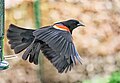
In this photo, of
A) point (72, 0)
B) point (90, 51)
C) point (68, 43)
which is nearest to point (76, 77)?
point (90, 51)

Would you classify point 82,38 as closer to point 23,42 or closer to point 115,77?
point 115,77

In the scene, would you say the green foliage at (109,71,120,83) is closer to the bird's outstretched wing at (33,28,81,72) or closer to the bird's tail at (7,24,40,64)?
the bird's tail at (7,24,40,64)

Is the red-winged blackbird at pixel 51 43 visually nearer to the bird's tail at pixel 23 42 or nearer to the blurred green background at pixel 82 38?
the bird's tail at pixel 23 42

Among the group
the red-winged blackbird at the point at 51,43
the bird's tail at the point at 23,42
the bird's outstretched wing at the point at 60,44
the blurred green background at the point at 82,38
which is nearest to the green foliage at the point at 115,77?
the blurred green background at the point at 82,38

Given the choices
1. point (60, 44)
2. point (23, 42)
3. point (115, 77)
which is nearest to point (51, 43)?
point (60, 44)

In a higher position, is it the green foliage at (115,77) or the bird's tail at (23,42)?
A: the bird's tail at (23,42)

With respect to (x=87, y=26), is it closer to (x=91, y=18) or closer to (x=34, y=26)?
(x=91, y=18)
